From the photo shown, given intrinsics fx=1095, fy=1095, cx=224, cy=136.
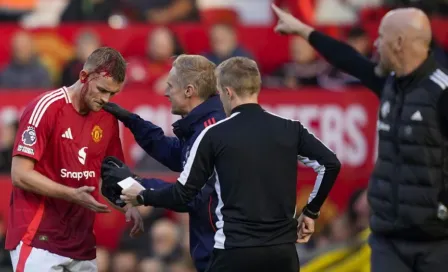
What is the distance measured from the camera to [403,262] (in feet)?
22.2

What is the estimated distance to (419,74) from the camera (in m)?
6.75

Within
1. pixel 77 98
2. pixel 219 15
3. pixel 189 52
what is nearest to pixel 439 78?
pixel 77 98

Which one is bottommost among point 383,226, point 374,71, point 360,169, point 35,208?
point 360,169

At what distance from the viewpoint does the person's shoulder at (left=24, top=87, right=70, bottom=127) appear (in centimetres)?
655

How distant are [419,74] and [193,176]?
1635 mm

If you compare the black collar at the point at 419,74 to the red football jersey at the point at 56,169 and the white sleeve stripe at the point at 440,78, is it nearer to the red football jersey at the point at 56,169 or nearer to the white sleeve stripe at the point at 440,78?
→ the white sleeve stripe at the point at 440,78

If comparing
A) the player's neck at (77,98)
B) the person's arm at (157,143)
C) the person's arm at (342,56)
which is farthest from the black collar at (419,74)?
the player's neck at (77,98)

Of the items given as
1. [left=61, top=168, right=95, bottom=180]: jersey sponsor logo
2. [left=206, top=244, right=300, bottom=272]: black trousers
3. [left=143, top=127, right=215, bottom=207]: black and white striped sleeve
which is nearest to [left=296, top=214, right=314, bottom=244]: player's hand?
[left=206, top=244, right=300, bottom=272]: black trousers

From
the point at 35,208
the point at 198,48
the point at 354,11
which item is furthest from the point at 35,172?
the point at 354,11

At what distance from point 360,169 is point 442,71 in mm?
4367

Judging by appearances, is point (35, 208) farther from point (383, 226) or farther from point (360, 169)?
point (360, 169)

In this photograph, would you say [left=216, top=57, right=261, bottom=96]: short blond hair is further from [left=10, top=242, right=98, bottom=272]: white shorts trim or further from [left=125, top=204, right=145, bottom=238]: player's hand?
[left=10, top=242, right=98, bottom=272]: white shorts trim

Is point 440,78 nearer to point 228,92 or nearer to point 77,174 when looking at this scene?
point 228,92

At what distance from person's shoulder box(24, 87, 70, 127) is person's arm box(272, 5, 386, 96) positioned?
1768 mm
